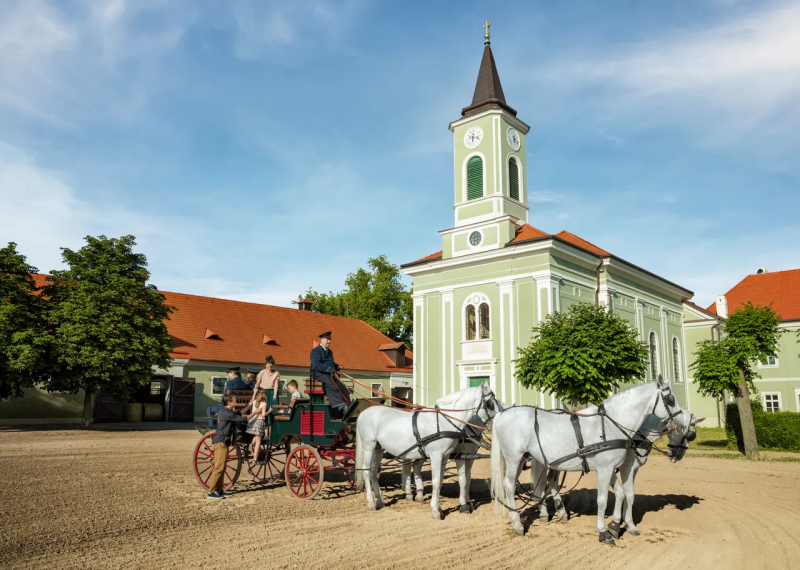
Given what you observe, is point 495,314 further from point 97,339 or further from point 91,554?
point 91,554

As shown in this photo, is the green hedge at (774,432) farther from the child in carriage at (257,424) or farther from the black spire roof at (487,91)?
the black spire roof at (487,91)

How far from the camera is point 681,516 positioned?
8.32m

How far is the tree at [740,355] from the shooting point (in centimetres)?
1753

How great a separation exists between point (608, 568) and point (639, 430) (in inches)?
79.5

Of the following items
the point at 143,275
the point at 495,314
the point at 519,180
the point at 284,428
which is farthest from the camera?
the point at 519,180

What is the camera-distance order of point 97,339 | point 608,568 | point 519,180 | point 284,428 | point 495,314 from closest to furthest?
point 608,568 < point 284,428 < point 97,339 < point 495,314 < point 519,180

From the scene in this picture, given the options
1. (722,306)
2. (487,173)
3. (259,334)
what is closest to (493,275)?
(487,173)

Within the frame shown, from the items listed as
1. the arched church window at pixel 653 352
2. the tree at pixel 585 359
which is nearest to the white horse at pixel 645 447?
the tree at pixel 585 359

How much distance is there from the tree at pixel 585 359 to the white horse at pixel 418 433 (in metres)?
10.00

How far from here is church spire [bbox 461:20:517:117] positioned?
92.8 ft

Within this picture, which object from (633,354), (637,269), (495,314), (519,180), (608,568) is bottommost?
(608,568)

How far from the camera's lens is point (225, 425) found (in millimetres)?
9430

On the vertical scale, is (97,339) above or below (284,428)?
above

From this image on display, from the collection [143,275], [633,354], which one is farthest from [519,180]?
[143,275]
